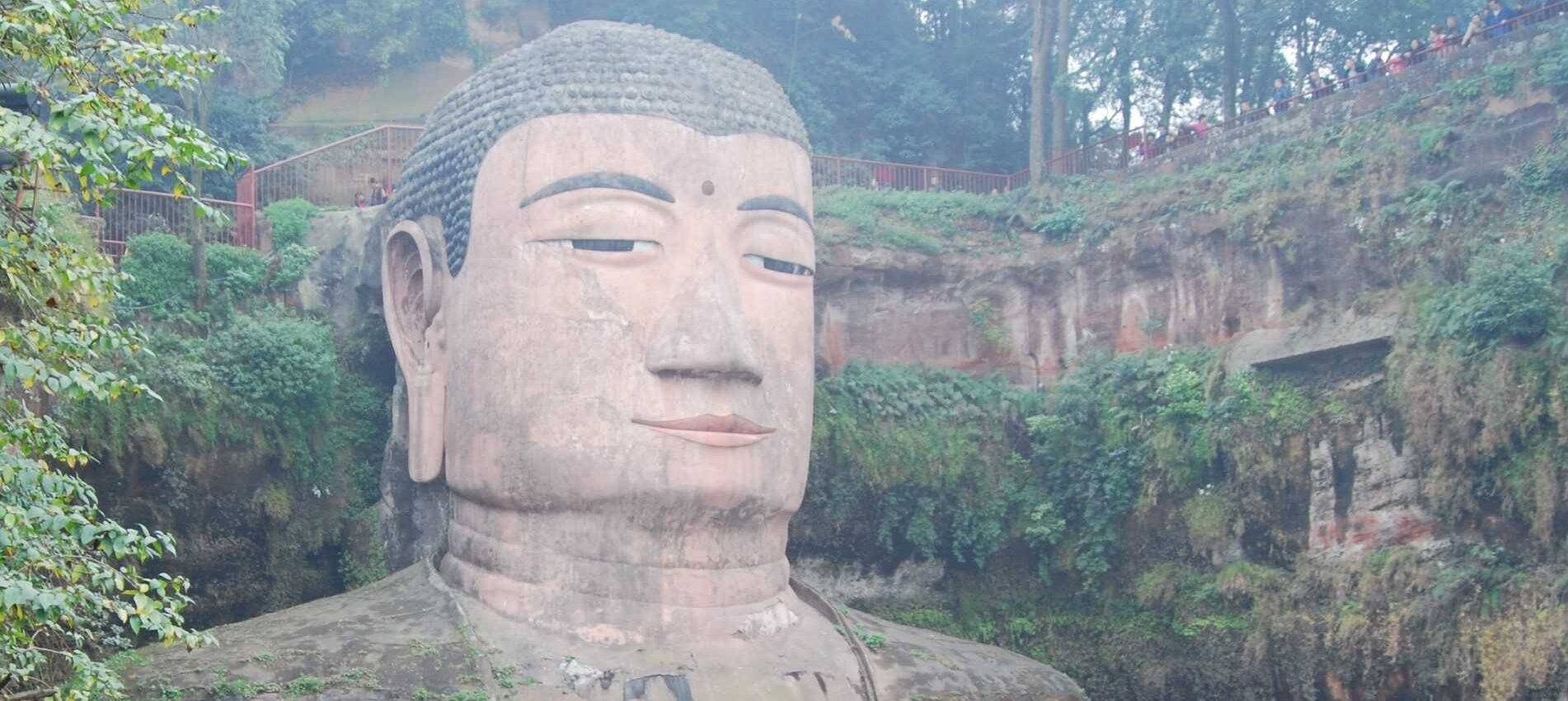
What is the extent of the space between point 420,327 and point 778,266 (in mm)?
2650

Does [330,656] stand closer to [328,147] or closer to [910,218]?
[328,147]

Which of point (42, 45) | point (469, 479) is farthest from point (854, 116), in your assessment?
point (42, 45)

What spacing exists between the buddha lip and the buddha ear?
174 cm

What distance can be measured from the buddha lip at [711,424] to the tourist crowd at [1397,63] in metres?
10.3

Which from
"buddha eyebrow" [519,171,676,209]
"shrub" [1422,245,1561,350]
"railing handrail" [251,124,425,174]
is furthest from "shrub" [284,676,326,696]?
"shrub" [1422,245,1561,350]

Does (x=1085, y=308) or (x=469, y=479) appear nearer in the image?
(x=469, y=479)

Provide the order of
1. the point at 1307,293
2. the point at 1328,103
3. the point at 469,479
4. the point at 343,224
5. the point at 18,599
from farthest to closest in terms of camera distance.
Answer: the point at 1328,103 → the point at 1307,293 → the point at 343,224 → the point at 469,479 → the point at 18,599

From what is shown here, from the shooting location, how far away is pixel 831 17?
87.5 feet

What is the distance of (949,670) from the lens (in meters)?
11.5

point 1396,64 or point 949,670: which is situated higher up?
point 1396,64

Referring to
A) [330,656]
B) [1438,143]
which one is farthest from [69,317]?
[1438,143]

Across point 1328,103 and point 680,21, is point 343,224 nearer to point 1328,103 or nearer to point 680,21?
point 1328,103

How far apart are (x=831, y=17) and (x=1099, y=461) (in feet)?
43.8

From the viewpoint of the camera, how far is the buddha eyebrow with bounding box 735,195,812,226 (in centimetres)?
1128
